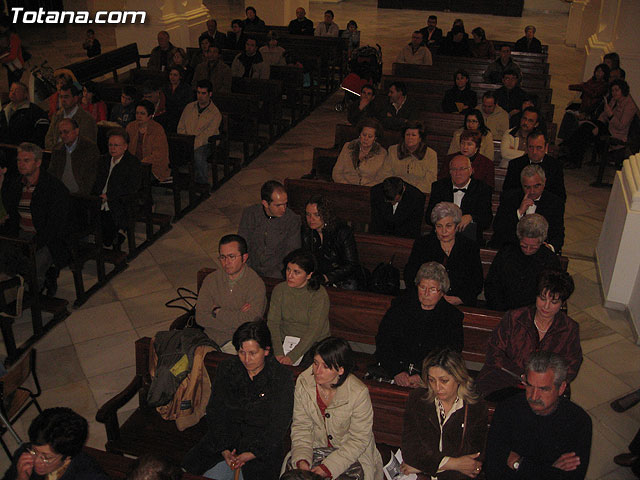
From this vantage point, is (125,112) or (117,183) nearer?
(117,183)

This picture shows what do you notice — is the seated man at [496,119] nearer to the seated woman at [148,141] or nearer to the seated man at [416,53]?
the seated woman at [148,141]

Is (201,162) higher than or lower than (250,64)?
lower

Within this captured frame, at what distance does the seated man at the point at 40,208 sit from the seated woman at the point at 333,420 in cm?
327

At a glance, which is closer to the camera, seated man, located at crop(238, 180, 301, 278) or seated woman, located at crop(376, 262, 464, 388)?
seated woman, located at crop(376, 262, 464, 388)

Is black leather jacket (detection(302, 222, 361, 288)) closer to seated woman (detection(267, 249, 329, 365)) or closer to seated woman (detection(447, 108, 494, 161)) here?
Answer: seated woman (detection(267, 249, 329, 365))

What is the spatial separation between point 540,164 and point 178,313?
3676 mm

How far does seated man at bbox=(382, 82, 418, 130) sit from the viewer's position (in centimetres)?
859

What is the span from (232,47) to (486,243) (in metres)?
9.07

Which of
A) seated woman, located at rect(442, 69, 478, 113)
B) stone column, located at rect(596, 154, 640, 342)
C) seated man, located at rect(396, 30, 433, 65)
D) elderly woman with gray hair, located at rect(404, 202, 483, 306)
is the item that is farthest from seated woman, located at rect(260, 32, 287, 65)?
elderly woman with gray hair, located at rect(404, 202, 483, 306)

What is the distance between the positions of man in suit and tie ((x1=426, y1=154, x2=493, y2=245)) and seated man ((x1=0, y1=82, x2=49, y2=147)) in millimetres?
5302

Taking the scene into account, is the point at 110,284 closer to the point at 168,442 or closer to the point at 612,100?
the point at 168,442

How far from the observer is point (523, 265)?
468cm

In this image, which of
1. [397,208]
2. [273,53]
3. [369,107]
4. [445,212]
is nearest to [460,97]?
[369,107]

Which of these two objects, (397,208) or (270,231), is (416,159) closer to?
(397,208)
